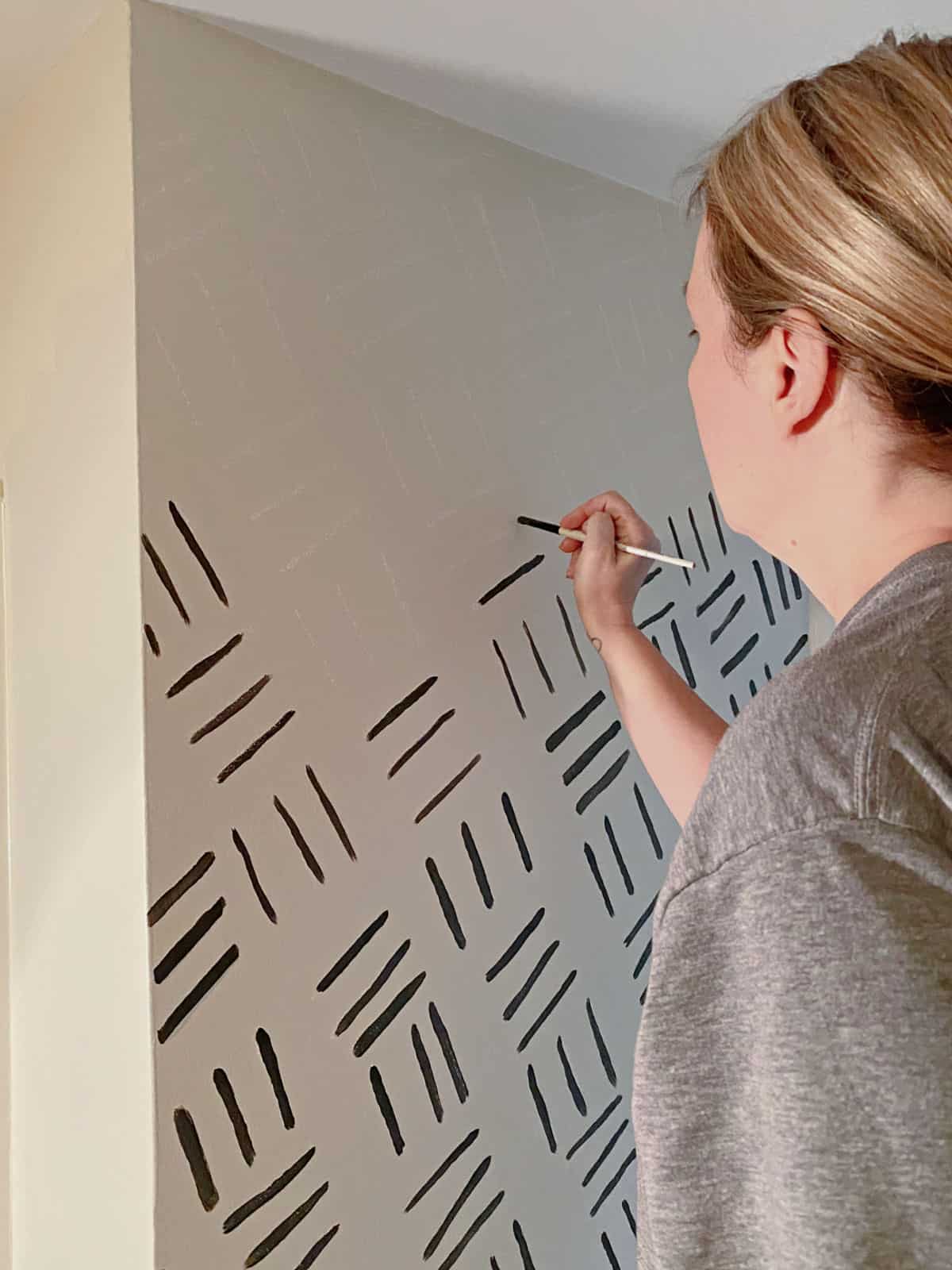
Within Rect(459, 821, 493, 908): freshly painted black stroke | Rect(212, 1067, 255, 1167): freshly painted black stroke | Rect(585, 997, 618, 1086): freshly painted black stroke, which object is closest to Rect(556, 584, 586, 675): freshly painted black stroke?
Rect(459, 821, 493, 908): freshly painted black stroke

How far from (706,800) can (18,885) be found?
68 centimetres

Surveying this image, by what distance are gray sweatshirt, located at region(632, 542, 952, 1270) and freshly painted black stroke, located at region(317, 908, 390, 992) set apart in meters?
0.40

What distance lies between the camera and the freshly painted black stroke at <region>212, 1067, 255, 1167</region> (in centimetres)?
91

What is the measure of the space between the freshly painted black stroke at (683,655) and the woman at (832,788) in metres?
0.59

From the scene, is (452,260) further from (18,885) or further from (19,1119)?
(19,1119)

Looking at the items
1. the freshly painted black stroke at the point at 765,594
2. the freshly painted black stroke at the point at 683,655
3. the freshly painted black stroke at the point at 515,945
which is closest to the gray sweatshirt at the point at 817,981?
the freshly painted black stroke at the point at 515,945

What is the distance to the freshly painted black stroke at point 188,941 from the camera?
2.91ft

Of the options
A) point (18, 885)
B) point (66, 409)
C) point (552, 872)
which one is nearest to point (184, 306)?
point (66, 409)

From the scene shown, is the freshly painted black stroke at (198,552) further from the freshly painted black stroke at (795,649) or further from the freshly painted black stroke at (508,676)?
the freshly painted black stroke at (795,649)

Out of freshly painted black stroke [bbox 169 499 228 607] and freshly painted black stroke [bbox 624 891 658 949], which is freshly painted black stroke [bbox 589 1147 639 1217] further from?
freshly painted black stroke [bbox 169 499 228 607]

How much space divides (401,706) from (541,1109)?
0.41m

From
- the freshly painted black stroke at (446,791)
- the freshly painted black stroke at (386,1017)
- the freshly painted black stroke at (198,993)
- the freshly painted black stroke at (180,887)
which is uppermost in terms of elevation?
the freshly painted black stroke at (180,887)

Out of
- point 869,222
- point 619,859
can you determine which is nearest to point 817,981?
point 869,222

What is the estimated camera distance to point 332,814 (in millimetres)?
1007
